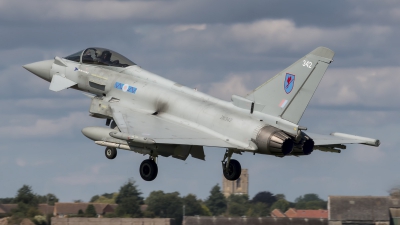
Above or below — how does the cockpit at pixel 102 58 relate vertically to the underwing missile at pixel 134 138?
above

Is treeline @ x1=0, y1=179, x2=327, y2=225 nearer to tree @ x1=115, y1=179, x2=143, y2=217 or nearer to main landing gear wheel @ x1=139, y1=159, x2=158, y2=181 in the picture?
tree @ x1=115, y1=179, x2=143, y2=217

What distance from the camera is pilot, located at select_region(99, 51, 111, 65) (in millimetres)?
33188

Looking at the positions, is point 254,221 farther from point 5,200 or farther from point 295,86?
point 5,200

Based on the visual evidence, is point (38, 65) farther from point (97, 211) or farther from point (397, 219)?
point (97, 211)

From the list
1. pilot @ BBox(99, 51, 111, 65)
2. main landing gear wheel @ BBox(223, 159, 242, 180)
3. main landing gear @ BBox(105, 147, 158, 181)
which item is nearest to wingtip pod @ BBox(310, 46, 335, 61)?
main landing gear wheel @ BBox(223, 159, 242, 180)

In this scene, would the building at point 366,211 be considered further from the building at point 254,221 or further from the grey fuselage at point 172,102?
the grey fuselage at point 172,102

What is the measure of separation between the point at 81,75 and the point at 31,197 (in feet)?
92.8

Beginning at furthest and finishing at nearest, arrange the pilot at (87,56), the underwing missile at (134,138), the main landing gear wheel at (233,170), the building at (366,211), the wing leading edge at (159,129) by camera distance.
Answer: the building at (366,211), the pilot at (87,56), the main landing gear wheel at (233,170), the wing leading edge at (159,129), the underwing missile at (134,138)

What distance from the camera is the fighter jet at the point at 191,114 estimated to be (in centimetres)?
2823

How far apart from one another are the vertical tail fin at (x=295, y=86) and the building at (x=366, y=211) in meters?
Result: 24.8

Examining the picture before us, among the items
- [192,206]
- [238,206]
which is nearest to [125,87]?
[192,206]

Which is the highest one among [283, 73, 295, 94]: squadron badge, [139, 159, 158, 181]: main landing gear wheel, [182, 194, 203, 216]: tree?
[182, 194, 203, 216]: tree

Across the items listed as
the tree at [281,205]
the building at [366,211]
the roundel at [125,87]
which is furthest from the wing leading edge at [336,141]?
the tree at [281,205]

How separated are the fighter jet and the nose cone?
32.6 inches
